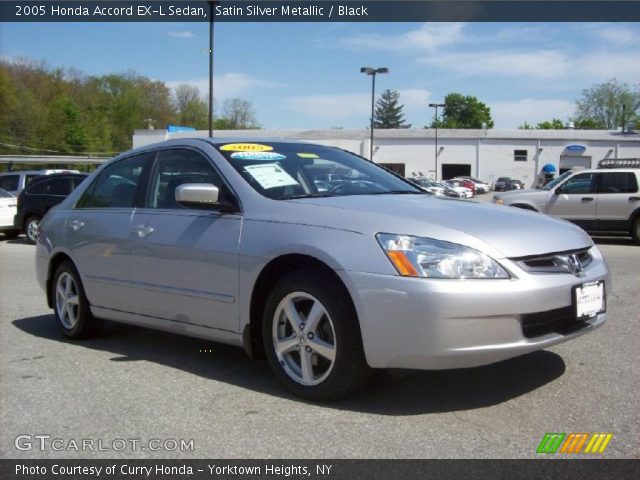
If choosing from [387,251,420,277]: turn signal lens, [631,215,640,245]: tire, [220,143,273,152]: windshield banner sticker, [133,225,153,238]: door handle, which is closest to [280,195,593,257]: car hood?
[387,251,420,277]: turn signal lens

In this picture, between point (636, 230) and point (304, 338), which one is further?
point (636, 230)

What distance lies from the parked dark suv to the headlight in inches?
521

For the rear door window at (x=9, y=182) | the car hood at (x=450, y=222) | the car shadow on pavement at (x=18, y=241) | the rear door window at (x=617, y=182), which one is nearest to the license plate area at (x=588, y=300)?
the car hood at (x=450, y=222)

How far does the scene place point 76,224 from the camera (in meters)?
5.43

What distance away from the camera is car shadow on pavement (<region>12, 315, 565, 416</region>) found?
3680 millimetres

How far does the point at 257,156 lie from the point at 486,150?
68889mm

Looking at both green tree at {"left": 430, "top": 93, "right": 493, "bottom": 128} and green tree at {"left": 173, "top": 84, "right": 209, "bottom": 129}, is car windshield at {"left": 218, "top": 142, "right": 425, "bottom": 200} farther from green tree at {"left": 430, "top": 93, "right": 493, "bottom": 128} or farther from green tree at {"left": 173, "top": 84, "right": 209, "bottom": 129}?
green tree at {"left": 430, "top": 93, "right": 493, "bottom": 128}

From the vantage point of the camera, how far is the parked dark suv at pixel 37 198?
15086mm

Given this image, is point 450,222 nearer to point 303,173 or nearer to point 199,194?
point 303,173

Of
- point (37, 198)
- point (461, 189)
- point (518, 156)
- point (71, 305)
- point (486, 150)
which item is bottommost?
point (71, 305)

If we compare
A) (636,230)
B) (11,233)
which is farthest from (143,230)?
(11,233)

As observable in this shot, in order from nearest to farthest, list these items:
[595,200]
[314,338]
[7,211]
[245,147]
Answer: [314,338] < [245,147] < [595,200] < [7,211]

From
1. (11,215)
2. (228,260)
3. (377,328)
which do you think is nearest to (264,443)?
(377,328)

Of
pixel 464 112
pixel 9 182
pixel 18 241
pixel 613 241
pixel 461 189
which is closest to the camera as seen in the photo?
pixel 613 241
